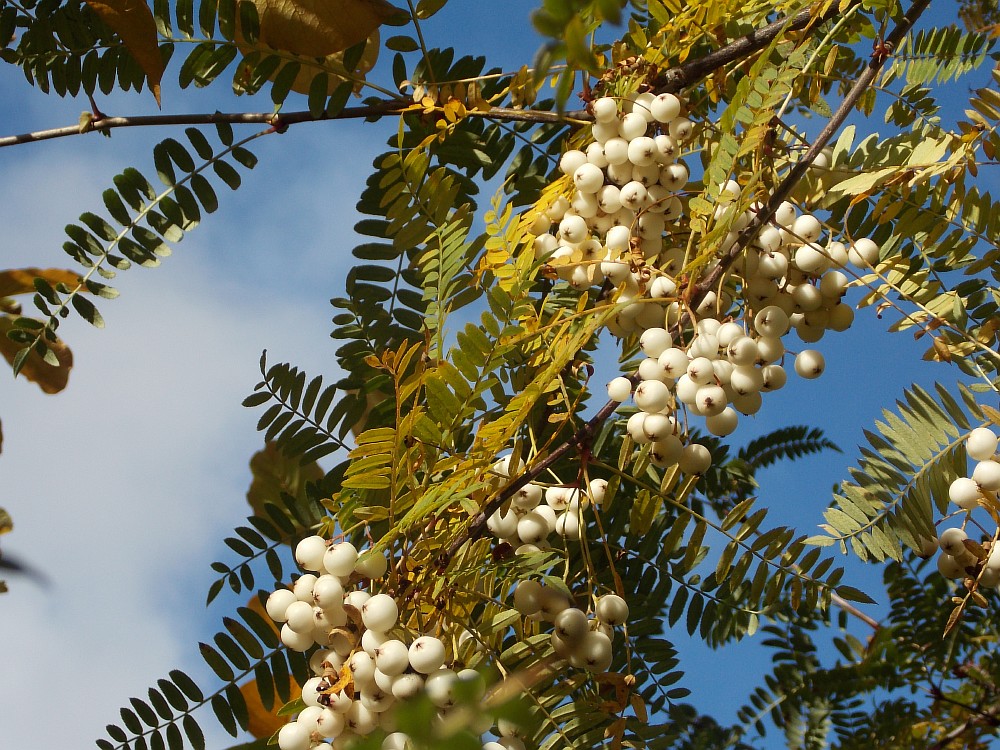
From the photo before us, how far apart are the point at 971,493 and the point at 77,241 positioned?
4.00ft

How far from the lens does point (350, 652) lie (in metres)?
0.90

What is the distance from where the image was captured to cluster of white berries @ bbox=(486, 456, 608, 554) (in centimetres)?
101

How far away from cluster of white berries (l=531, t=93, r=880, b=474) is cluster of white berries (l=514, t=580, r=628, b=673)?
17 centimetres

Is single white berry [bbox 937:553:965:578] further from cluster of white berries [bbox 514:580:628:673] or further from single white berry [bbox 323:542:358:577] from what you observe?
single white berry [bbox 323:542:358:577]

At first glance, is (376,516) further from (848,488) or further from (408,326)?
(848,488)

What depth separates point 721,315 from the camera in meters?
1.07

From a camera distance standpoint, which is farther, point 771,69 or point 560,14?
point 771,69

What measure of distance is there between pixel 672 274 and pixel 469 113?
1.27 feet

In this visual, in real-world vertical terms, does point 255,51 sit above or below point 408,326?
above

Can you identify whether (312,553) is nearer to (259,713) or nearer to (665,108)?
(259,713)

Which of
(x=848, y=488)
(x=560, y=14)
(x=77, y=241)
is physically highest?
(x=77, y=241)

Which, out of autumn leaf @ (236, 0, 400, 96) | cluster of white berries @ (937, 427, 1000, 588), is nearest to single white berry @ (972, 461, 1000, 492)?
cluster of white berries @ (937, 427, 1000, 588)

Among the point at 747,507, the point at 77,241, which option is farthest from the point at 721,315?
the point at 77,241

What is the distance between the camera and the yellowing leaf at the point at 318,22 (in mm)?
1280
